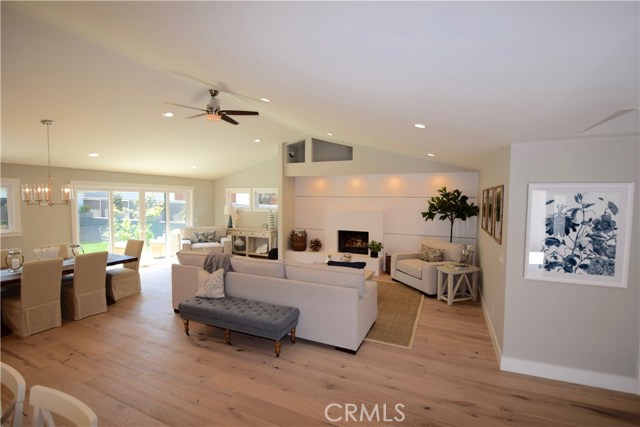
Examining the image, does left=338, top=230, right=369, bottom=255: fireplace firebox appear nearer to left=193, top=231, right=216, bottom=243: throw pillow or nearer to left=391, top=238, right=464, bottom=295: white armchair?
left=391, top=238, right=464, bottom=295: white armchair

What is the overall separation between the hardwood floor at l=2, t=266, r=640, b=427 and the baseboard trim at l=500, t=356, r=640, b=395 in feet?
0.24

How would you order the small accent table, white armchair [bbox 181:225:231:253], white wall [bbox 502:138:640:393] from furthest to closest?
white armchair [bbox 181:225:231:253], the small accent table, white wall [bbox 502:138:640:393]

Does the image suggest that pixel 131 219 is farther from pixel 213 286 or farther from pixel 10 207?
pixel 213 286

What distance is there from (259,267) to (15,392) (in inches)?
106

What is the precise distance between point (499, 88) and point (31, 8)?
3583 mm

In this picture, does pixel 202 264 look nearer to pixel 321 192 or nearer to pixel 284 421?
pixel 284 421

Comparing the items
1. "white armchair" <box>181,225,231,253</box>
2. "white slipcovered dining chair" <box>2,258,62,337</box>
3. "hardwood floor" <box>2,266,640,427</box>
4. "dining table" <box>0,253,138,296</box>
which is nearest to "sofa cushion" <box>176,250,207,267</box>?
"hardwood floor" <box>2,266,640,427</box>

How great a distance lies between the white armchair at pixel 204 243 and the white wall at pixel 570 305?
23.2ft

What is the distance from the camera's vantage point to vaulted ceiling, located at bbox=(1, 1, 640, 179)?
1307mm

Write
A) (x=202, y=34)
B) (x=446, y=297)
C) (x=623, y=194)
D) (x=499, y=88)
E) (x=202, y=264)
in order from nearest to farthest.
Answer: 1. (x=499, y=88)
2. (x=202, y=34)
3. (x=623, y=194)
4. (x=202, y=264)
5. (x=446, y=297)

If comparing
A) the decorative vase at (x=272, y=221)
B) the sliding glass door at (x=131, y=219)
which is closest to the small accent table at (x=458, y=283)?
the decorative vase at (x=272, y=221)

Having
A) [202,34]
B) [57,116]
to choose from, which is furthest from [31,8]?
[57,116]

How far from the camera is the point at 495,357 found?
342 cm

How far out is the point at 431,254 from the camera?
6.03m
